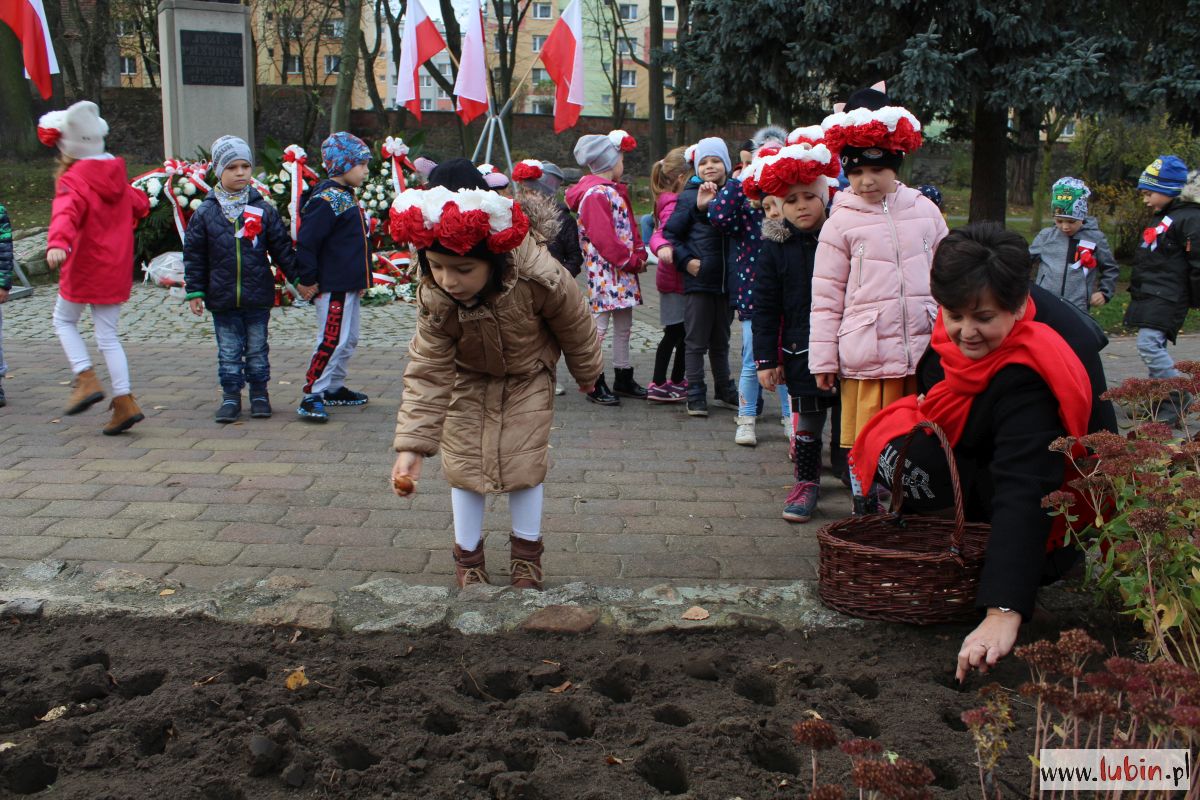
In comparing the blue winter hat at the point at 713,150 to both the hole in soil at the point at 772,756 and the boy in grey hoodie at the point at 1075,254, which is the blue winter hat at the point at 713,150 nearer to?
the boy in grey hoodie at the point at 1075,254

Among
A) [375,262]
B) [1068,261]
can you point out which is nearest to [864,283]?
[1068,261]

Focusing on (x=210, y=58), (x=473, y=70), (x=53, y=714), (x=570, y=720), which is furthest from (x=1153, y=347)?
(x=210, y=58)

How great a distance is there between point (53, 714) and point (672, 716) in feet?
5.38

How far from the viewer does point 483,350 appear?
3.79m

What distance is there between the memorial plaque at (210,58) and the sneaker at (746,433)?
11189 millimetres

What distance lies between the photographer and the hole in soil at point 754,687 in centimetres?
310

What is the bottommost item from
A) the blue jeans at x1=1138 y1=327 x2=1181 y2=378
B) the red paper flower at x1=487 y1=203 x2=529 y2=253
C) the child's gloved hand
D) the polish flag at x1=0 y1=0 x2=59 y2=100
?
the blue jeans at x1=1138 y1=327 x2=1181 y2=378

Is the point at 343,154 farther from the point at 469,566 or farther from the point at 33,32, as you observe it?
the point at 33,32

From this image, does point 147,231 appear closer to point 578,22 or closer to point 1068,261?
point 578,22

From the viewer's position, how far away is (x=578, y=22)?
1342 cm

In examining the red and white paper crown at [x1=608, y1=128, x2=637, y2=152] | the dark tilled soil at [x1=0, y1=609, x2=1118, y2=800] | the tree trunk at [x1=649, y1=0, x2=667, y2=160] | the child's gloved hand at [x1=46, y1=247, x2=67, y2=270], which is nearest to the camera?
the dark tilled soil at [x1=0, y1=609, x2=1118, y2=800]

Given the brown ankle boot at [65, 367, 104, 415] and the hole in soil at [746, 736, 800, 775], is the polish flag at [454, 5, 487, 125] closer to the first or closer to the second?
the brown ankle boot at [65, 367, 104, 415]

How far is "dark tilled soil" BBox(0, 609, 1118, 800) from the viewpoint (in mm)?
2590

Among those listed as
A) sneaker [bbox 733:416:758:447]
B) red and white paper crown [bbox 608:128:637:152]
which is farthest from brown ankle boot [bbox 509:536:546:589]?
red and white paper crown [bbox 608:128:637:152]
